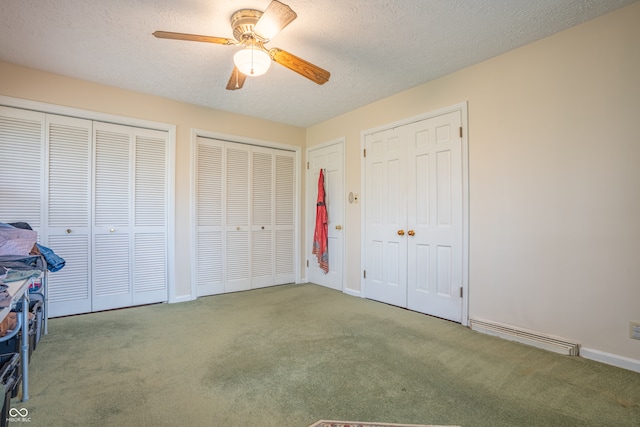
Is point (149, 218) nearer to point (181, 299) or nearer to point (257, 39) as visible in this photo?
point (181, 299)

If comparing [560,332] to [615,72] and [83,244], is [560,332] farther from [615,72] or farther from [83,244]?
[83,244]

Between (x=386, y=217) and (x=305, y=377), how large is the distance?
87.6 inches

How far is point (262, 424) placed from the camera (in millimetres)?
1601

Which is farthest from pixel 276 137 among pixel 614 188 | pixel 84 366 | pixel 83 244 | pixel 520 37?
Answer: pixel 614 188

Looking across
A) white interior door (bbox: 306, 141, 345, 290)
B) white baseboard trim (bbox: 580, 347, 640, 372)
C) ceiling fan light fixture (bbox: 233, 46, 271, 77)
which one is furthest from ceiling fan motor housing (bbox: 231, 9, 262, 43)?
white baseboard trim (bbox: 580, 347, 640, 372)

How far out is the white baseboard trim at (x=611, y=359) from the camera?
2139 mm

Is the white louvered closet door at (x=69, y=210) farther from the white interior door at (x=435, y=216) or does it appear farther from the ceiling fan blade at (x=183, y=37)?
the white interior door at (x=435, y=216)

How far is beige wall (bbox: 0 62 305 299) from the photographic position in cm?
312

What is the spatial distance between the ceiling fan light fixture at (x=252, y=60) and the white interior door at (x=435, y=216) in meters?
1.93

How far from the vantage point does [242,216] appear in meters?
4.49

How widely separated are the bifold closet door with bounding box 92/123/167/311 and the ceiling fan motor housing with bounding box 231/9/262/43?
2.04 meters

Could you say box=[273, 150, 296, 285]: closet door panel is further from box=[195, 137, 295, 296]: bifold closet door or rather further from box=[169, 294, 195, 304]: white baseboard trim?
box=[169, 294, 195, 304]: white baseboard trim

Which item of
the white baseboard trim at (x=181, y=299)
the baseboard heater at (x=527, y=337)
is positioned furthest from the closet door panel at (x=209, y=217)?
the baseboard heater at (x=527, y=337)

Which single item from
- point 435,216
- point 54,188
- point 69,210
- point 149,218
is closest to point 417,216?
point 435,216
